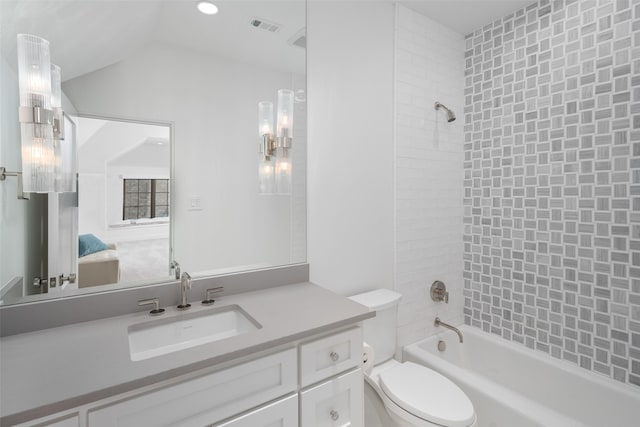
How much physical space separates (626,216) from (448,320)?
126 centimetres

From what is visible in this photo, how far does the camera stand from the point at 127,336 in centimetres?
106

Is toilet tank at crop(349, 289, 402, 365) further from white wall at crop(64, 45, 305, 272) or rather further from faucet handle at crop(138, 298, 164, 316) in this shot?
faucet handle at crop(138, 298, 164, 316)

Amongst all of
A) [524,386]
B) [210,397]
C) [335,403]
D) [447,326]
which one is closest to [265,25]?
[210,397]

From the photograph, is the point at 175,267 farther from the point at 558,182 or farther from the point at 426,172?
the point at 558,182

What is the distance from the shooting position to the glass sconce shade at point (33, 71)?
1056 mm

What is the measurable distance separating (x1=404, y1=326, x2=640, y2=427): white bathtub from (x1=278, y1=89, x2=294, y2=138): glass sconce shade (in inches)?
62.5

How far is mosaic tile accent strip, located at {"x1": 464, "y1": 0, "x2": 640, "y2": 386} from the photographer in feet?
5.60

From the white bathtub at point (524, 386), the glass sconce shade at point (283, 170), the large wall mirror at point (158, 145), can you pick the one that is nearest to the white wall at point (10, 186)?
the large wall mirror at point (158, 145)

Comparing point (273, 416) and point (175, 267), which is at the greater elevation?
point (175, 267)

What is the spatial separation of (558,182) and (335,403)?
1.85 m

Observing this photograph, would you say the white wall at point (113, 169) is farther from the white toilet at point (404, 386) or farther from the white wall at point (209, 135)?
the white toilet at point (404, 386)

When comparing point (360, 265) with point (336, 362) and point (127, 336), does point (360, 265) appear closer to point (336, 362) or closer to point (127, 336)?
point (336, 362)

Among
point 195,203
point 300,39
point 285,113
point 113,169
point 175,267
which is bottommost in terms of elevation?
point 175,267

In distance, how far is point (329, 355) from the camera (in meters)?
1.17
